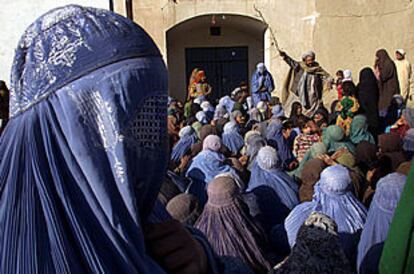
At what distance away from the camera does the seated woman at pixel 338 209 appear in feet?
11.3

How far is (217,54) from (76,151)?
46.9ft

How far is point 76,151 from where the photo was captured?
3.72 ft

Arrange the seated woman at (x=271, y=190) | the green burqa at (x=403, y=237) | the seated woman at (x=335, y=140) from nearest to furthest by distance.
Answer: the green burqa at (x=403, y=237)
the seated woman at (x=271, y=190)
the seated woman at (x=335, y=140)

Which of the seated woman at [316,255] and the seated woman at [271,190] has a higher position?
the seated woman at [316,255]

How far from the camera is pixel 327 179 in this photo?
381cm

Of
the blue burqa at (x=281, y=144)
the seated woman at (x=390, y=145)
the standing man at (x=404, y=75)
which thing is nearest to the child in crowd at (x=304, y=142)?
the blue burqa at (x=281, y=144)

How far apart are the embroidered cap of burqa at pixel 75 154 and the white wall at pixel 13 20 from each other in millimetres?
10372

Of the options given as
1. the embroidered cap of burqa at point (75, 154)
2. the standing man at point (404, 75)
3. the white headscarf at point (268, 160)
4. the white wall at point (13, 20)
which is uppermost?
the white wall at point (13, 20)

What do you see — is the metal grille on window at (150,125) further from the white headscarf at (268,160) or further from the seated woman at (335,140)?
the seated woman at (335,140)

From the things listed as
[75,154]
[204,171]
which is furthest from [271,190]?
[75,154]

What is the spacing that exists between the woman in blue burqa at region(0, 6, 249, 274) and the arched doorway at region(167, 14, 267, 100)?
13436 millimetres

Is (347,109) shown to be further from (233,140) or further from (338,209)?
(338,209)

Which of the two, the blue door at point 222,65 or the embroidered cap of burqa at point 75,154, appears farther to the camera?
the blue door at point 222,65

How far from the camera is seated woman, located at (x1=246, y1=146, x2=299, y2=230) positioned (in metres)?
4.21
